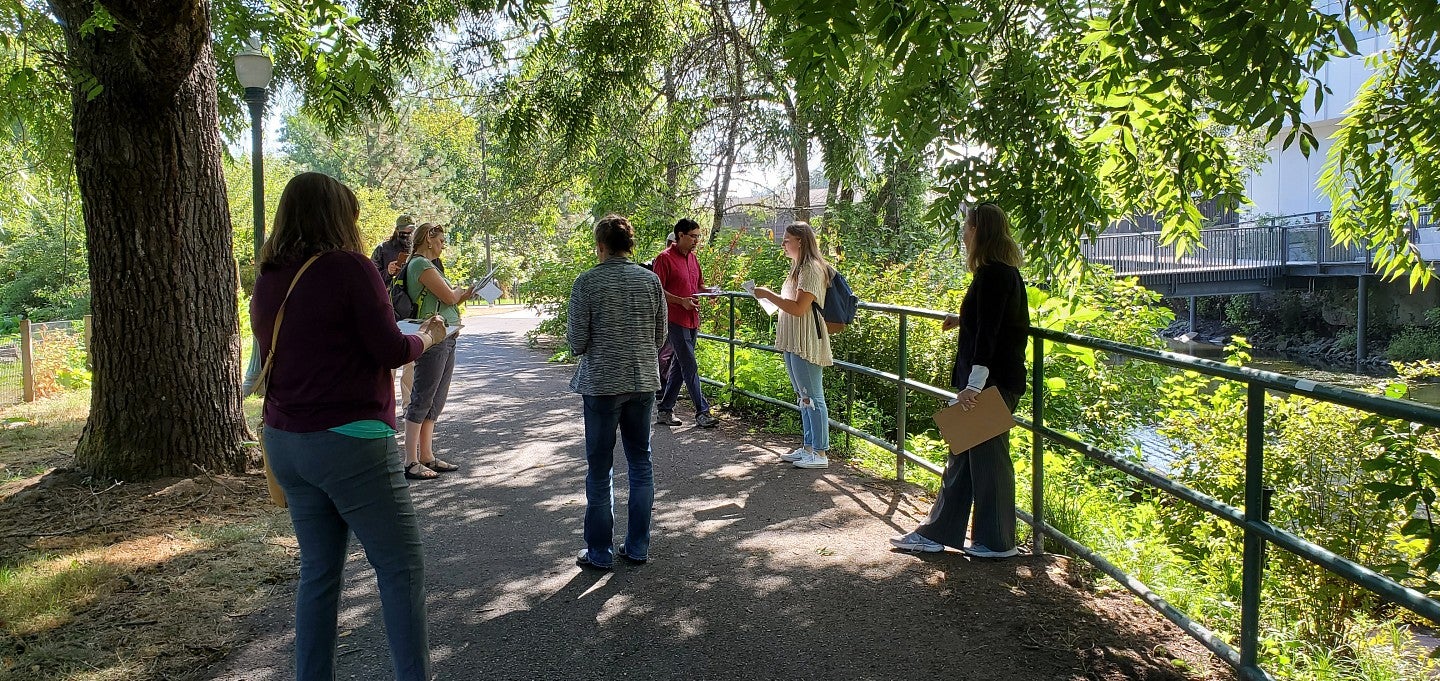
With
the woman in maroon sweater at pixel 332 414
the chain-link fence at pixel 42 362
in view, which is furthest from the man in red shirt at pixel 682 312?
the chain-link fence at pixel 42 362

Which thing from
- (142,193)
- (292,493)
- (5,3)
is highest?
(5,3)

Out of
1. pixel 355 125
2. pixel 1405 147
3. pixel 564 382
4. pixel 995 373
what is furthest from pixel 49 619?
pixel 564 382

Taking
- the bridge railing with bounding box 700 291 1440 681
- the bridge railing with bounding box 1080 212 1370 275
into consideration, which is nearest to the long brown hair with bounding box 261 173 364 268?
the bridge railing with bounding box 700 291 1440 681

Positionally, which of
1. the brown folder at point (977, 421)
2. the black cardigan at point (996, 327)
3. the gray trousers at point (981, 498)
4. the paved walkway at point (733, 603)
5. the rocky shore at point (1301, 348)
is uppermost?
the black cardigan at point (996, 327)

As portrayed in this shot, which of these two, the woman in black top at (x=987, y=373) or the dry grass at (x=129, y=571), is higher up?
the woman in black top at (x=987, y=373)

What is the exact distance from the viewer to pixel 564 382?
13414mm

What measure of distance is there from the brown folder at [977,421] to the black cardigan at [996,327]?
0.14 meters

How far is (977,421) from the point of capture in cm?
477

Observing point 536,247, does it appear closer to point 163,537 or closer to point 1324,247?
point 163,537

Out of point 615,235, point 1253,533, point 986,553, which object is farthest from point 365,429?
point 986,553

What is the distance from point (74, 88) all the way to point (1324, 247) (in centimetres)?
3338

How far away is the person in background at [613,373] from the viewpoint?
488 cm

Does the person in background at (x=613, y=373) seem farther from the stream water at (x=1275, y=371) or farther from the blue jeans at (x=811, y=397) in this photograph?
the stream water at (x=1275, y=371)

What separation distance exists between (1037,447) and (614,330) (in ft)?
7.24
